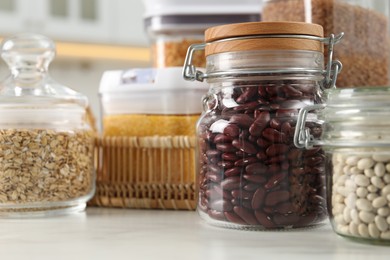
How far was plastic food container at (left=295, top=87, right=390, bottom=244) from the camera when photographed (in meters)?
0.59

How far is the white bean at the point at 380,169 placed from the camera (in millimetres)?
590

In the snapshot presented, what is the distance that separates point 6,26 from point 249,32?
1984mm

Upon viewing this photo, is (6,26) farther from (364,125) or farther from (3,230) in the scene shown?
(364,125)

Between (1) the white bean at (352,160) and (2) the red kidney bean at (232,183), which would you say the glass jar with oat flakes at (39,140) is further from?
(1) the white bean at (352,160)

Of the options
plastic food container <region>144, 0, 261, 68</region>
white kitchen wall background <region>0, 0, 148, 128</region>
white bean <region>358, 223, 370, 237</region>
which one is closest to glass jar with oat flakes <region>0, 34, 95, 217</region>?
plastic food container <region>144, 0, 261, 68</region>

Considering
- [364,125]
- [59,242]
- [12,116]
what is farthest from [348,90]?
[12,116]

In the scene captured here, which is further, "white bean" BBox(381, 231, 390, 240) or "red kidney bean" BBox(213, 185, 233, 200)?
"red kidney bean" BBox(213, 185, 233, 200)

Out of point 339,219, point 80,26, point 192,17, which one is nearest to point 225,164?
point 339,219

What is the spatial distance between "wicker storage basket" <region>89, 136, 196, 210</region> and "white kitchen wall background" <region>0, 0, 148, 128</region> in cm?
173

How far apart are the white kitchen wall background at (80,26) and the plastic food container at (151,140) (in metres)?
1.73

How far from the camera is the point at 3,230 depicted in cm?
74

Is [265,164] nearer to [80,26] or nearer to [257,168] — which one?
[257,168]

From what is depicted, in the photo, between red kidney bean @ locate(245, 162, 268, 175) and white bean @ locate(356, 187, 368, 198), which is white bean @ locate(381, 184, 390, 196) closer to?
white bean @ locate(356, 187, 368, 198)

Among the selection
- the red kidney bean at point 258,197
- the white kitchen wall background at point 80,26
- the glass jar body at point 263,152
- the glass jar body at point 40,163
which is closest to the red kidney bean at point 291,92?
the glass jar body at point 263,152
